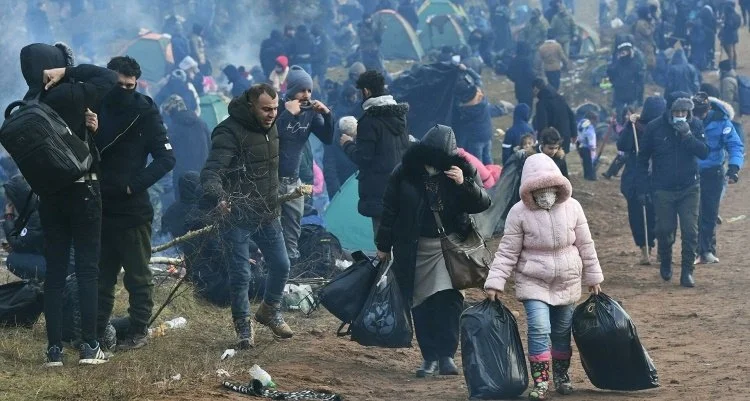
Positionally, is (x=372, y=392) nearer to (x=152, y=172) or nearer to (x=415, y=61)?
(x=152, y=172)

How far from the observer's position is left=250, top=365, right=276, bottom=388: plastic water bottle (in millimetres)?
7543

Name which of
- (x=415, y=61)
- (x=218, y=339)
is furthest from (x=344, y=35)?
(x=218, y=339)

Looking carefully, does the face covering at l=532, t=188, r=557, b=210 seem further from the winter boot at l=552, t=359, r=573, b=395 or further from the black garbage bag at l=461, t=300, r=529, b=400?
the winter boot at l=552, t=359, r=573, b=395

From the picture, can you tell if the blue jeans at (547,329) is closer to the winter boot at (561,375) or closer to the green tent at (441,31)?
the winter boot at (561,375)

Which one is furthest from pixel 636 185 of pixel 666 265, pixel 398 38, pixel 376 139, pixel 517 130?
pixel 398 38

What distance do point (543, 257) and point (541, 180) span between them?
0.46 meters

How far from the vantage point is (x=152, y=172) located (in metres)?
8.44

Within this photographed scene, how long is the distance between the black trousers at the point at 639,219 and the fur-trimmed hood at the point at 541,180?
689 cm

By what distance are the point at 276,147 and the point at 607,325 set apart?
2.72 m

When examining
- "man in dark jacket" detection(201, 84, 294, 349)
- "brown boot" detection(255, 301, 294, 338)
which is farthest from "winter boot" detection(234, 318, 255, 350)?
"brown boot" detection(255, 301, 294, 338)

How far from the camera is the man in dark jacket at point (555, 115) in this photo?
53.1 ft

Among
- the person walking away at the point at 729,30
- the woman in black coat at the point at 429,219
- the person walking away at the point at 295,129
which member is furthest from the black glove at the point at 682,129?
the person walking away at the point at 729,30

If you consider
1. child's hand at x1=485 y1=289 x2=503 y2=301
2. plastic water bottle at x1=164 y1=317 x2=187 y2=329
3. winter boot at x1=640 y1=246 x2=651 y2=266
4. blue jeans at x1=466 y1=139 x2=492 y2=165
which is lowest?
winter boot at x1=640 y1=246 x2=651 y2=266

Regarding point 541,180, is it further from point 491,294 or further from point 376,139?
point 376,139
